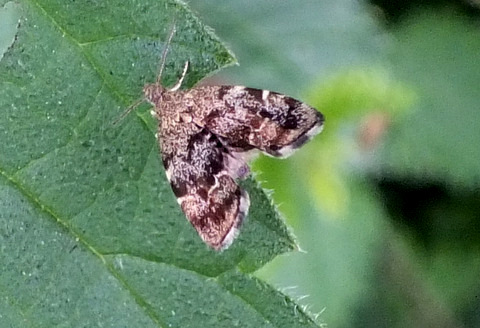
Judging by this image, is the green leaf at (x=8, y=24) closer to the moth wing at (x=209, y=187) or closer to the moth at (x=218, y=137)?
the moth at (x=218, y=137)

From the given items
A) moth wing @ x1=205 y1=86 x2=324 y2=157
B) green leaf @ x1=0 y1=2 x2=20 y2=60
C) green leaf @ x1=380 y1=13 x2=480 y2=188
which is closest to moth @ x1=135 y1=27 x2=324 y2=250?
moth wing @ x1=205 y1=86 x2=324 y2=157

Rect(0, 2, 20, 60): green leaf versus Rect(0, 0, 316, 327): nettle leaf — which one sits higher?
Rect(0, 2, 20, 60): green leaf

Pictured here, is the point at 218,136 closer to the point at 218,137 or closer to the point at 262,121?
the point at 218,137

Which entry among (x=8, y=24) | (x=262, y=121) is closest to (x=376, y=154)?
(x=262, y=121)

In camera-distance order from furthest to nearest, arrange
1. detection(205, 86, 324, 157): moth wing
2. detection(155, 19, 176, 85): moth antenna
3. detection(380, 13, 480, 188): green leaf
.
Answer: detection(380, 13, 480, 188): green leaf, detection(205, 86, 324, 157): moth wing, detection(155, 19, 176, 85): moth antenna

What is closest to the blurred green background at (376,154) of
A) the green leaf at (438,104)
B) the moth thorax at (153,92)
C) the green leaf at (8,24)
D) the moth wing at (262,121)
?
the green leaf at (438,104)

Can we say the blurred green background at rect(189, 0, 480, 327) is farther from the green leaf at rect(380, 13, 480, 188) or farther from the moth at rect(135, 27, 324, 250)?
the moth at rect(135, 27, 324, 250)

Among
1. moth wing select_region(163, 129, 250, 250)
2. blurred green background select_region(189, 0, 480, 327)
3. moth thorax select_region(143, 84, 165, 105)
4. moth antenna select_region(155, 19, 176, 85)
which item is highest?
moth antenna select_region(155, 19, 176, 85)

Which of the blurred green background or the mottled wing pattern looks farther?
the blurred green background

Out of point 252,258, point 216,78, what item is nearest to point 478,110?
point 216,78
